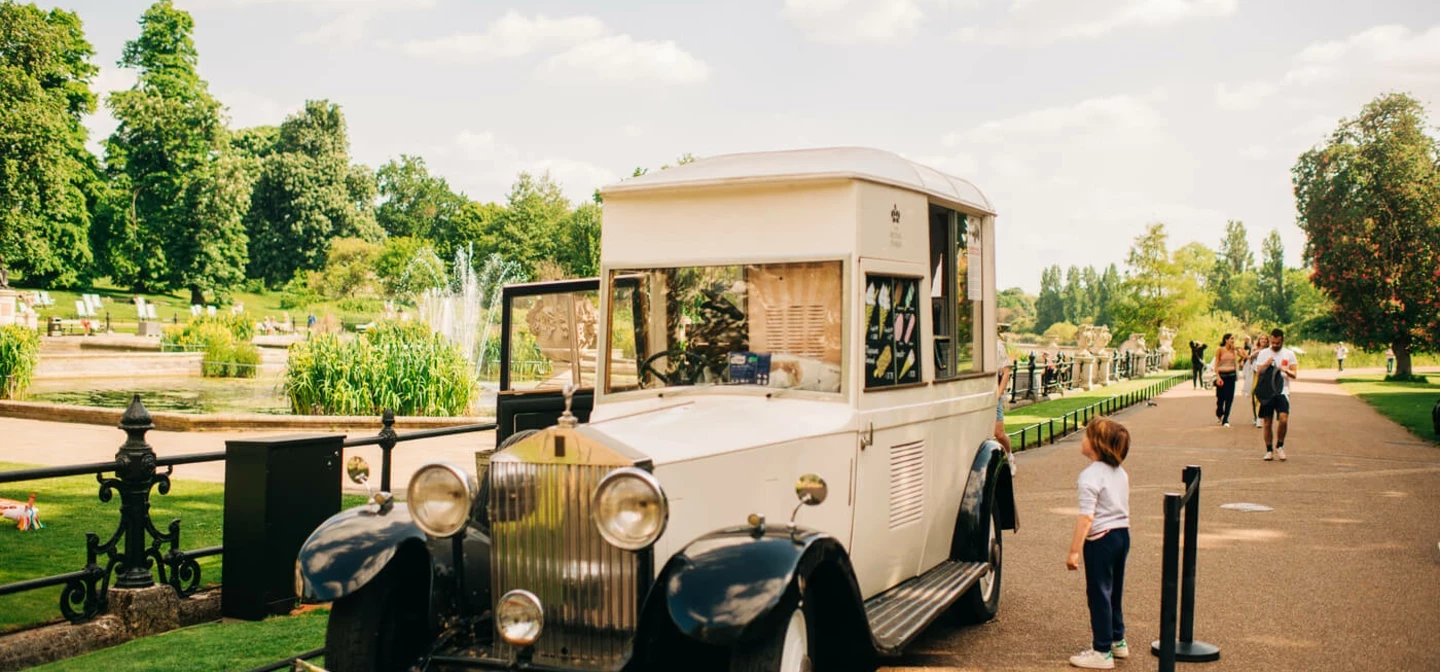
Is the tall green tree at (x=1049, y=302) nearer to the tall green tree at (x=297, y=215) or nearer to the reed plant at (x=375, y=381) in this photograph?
the tall green tree at (x=297, y=215)

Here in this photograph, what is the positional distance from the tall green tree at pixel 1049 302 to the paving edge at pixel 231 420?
532 feet

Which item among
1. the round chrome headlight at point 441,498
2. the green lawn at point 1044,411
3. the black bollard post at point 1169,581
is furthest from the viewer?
the green lawn at point 1044,411

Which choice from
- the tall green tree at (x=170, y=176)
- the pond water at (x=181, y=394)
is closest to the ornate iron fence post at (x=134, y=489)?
the pond water at (x=181, y=394)

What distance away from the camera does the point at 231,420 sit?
53.9 ft

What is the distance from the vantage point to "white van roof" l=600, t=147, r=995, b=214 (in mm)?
5582

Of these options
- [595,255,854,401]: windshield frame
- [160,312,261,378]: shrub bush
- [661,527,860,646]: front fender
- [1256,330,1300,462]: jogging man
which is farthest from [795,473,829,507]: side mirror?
[160,312,261,378]: shrub bush

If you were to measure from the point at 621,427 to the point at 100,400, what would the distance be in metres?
20.9

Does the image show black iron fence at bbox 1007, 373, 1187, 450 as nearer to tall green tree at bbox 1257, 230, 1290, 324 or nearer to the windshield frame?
the windshield frame

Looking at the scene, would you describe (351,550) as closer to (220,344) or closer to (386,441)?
(386,441)

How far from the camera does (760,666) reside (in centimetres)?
413

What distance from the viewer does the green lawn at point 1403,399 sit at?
2195 cm

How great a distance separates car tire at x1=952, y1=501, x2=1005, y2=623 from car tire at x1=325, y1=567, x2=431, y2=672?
3.48 metres

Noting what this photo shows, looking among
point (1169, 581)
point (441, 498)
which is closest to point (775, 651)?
point (441, 498)

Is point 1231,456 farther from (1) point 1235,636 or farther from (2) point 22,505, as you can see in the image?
(2) point 22,505
